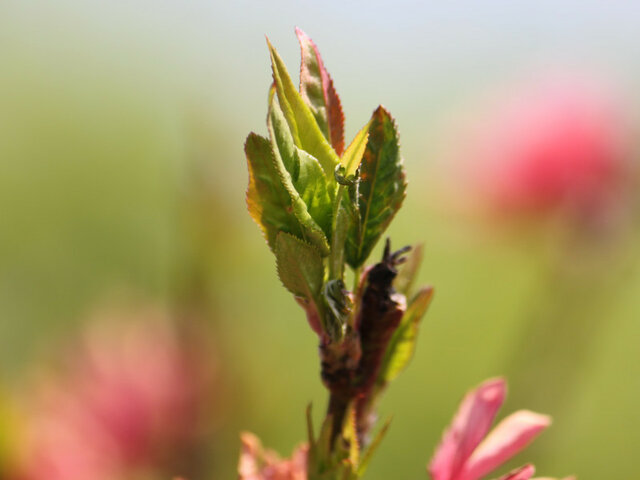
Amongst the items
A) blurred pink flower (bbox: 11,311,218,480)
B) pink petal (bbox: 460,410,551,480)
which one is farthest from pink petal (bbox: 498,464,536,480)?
blurred pink flower (bbox: 11,311,218,480)

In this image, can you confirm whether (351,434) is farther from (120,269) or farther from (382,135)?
(120,269)

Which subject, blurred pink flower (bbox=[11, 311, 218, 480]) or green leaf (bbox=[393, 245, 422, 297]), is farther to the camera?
blurred pink flower (bbox=[11, 311, 218, 480])

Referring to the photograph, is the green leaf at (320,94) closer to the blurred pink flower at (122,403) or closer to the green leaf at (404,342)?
the green leaf at (404,342)

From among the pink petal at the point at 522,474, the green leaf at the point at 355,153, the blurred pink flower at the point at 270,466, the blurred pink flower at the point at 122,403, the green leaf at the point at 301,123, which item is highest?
the blurred pink flower at the point at 122,403

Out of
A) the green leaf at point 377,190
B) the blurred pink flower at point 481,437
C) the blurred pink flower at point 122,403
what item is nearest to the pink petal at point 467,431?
the blurred pink flower at point 481,437

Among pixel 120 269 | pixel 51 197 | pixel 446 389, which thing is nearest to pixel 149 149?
pixel 51 197

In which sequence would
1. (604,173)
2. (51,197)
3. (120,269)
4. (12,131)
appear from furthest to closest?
(12,131), (51,197), (120,269), (604,173)

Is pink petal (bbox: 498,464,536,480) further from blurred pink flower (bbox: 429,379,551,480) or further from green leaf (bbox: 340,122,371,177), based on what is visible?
green leaf (bbox: 340,122,371,177)
